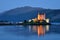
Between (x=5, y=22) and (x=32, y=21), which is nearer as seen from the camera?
(x=32, y=21)

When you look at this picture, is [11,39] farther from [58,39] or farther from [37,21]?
[37,21]

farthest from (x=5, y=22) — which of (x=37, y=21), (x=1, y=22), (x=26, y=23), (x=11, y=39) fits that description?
(x=11, y=39)

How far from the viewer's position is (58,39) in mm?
8336

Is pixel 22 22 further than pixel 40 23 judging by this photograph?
Yes

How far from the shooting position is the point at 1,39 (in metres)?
8.12

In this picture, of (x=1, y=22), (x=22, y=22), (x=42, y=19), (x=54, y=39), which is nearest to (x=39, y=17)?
(x=42, y=19)

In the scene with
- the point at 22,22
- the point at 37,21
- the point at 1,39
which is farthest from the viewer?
the point at 22,22

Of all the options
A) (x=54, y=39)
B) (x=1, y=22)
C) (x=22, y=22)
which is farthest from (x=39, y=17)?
(x=54, y=39)

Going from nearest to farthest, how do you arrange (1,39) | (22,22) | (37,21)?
1. (1,39)
2. (37,21)
3. (22,22)

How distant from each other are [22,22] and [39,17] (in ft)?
10.4

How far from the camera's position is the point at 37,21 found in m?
25.1

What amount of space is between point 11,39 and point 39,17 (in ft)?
56.2

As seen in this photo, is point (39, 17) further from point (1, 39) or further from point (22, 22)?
point (1, 39)

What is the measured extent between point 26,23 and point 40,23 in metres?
1.58
